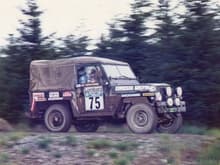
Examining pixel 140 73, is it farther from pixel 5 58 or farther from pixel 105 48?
pixel 5 58

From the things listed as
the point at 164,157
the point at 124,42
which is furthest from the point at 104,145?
the point at 124,42

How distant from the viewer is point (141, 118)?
18391mm

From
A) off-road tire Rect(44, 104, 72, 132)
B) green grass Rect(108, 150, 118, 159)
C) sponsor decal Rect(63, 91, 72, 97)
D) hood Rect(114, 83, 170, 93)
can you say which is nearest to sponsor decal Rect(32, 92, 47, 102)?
off-road tire Rect(44, 104, 72, 132)

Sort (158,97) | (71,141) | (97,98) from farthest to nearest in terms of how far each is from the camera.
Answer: (97,98) → (158,97) → (71,141)

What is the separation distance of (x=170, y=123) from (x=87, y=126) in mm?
2862

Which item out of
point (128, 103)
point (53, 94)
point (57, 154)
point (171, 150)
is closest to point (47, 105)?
point (53, 94)

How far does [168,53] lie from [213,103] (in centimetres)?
266

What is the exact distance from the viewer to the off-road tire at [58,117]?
782 inches

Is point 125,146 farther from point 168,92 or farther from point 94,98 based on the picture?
point 94,98

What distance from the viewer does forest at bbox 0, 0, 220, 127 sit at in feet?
76.2

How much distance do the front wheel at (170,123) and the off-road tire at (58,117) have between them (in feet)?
8.74

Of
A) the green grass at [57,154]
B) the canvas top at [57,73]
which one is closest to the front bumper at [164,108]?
the canvas top at [57,73]

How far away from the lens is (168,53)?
2445 centimetres

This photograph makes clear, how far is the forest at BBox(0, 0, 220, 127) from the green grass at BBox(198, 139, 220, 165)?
8.56 meters
